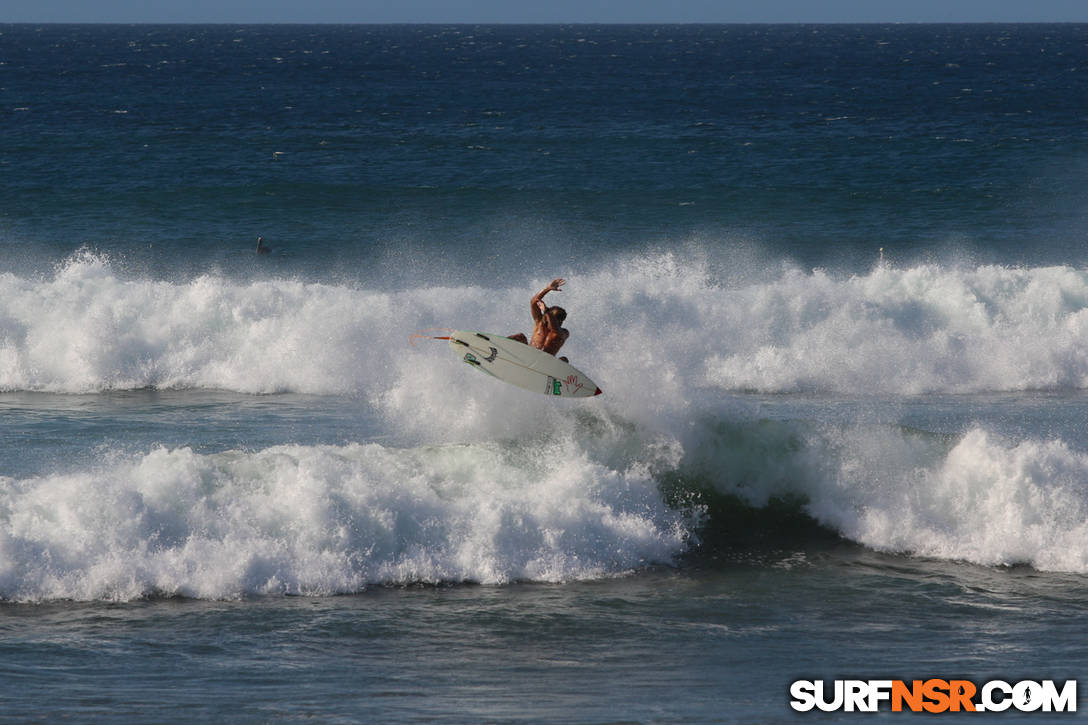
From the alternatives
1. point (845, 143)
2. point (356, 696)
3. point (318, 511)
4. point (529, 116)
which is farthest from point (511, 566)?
point (529, 116)

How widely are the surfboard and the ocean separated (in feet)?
1.17

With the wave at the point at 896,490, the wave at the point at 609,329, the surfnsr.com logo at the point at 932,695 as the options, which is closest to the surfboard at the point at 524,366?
the wave at the point at 896,490

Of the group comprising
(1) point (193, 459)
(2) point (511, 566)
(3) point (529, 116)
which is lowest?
(2) point (511, 566)

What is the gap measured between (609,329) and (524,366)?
Result: 832 cm

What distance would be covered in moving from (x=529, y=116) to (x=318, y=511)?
48273 mm

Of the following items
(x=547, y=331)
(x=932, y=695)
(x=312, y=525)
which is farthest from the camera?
(x=547, y=331)

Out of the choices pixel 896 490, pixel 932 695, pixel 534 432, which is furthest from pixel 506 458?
pixel 932 695

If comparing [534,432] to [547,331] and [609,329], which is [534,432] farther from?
[609,329]

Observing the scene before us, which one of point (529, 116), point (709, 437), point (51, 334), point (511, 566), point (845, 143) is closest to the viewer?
point (511, 566)

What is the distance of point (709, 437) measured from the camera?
1697 centimetres

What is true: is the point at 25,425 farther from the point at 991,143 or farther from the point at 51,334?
the point at 991,143

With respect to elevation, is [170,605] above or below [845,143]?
below

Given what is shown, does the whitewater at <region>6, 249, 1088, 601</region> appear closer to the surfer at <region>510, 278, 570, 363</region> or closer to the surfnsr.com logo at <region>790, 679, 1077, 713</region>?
the surfer at <region>510, 278, 570, 363</region>

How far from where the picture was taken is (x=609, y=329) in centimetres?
2497
